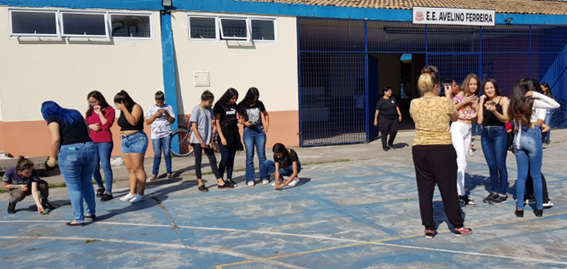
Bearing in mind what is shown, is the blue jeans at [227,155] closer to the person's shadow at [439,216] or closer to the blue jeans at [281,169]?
the blue jeans at [281,169]

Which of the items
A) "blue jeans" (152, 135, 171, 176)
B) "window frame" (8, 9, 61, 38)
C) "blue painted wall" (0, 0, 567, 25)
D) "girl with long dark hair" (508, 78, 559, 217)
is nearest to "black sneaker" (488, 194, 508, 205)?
"girl with long dark hair" (508, 78, 559, 217)

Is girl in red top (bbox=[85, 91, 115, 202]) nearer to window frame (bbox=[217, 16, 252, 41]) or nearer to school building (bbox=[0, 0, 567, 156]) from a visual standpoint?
school building (bbox=[0, 0, 567, 156])

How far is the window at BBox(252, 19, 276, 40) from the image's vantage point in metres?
12.2

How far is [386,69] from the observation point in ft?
77.4

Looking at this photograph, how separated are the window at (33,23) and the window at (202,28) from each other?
2884 millimetres

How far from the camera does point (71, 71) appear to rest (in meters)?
10.6

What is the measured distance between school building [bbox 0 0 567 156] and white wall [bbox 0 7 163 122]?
2 cm

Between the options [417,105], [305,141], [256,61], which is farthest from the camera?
[305,141]

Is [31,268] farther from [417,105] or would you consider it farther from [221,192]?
[417,105]

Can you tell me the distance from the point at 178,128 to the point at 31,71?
128 inches

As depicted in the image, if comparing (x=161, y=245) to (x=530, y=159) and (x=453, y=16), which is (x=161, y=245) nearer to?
(x=530, y=159)

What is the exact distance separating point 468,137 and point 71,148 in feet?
15.6

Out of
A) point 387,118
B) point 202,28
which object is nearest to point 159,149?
point 202,28

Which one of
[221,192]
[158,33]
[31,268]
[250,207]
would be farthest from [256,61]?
[31,268]
